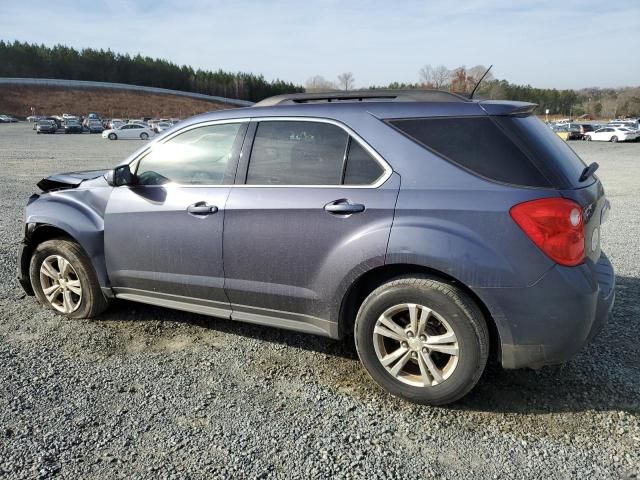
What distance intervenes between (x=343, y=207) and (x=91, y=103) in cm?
10254

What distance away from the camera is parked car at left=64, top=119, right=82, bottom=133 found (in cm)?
5347

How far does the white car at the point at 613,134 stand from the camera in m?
42.4

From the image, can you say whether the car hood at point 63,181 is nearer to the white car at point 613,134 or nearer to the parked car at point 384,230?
the parked car at point 384,230

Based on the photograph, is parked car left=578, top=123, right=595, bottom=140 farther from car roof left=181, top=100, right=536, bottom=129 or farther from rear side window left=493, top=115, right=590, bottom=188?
rear side window left=493, top=115, right=590, bottom=188

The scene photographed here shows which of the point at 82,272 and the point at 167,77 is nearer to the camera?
the point at 82,272

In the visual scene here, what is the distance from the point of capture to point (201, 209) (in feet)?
11.6

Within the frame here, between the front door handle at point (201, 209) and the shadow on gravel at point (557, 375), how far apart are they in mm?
1107

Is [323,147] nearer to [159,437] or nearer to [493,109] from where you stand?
[493,109]

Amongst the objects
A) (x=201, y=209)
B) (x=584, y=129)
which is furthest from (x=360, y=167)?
(x=584, y=129)

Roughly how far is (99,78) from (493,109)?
122566 mm

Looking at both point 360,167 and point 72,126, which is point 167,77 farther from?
point 360,167

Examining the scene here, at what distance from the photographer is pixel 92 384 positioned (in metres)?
3.31

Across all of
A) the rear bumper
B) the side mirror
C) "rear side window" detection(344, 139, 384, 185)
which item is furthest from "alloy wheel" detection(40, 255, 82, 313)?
the rear bumper

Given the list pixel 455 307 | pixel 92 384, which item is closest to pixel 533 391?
pixel 455 307
